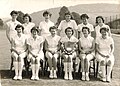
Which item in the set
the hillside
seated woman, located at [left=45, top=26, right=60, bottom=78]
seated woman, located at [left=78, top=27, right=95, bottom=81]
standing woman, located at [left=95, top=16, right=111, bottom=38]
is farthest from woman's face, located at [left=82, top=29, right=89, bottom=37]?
the hillside

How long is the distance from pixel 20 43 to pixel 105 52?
66.3 inches

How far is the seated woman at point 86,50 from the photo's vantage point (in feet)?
19.0

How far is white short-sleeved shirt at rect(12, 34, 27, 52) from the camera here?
19.4 feet

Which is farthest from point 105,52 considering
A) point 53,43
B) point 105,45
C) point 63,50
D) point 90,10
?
point 90,10

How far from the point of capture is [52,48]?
5.96 m

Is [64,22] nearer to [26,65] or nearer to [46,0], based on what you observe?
[26,65]

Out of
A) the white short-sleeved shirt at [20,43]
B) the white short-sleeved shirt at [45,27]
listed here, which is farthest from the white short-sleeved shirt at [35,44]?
the white short-sleeved shirt at [45,27]

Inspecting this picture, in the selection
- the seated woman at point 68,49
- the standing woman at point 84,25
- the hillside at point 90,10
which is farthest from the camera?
the hillside at point 90,10

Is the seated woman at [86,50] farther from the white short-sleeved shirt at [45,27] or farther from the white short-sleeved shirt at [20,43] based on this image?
the white short-sleeved shirt at [20,43]

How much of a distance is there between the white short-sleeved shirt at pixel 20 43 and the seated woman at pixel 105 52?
4.76ft

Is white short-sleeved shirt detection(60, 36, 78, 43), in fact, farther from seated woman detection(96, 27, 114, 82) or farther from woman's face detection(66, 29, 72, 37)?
seated woman detection(96, 27, 114, 82)

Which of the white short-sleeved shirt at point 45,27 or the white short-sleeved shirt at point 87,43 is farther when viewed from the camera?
the white short-sleeved shirt at point 45,27

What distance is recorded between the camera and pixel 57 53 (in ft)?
19.6

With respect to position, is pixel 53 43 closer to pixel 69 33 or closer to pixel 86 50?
pixel 69 33
